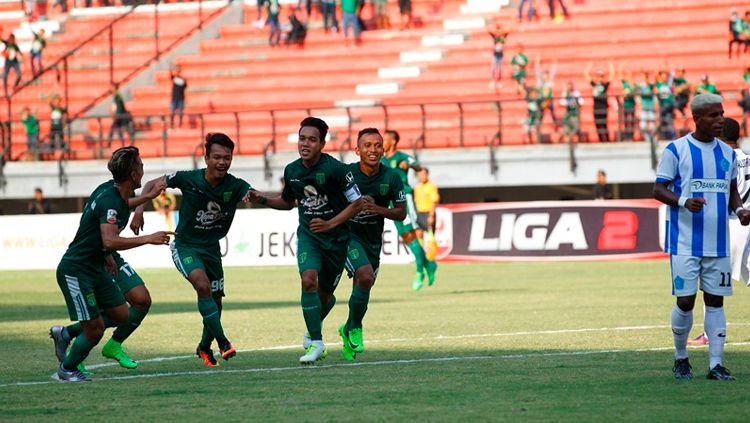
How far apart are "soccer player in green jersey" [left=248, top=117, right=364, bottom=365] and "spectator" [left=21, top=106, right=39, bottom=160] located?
2722 centimetres

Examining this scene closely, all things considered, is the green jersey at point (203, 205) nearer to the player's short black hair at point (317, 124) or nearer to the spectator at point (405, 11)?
the player's short black hair at point (317, 124)

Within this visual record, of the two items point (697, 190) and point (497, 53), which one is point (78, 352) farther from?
point (497, 53)

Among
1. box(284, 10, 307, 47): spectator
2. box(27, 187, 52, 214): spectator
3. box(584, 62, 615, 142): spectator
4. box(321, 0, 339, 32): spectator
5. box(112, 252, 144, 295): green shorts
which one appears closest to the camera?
box(112, 252, 144, 295): green shorts

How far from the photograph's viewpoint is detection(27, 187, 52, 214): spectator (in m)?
36.4

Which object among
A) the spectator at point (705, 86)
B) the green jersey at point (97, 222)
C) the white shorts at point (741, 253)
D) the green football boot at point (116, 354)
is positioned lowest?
the green football boot at point (116, 354)

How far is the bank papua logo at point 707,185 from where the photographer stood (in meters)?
9.97

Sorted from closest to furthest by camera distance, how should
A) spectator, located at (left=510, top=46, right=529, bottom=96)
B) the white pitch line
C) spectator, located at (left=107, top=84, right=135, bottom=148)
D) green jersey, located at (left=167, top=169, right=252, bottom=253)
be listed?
the white pitch line < green jersey, located at (left=167, top=169, right=252, bottom=253) < spectator, located at (left=510, top=46, right=529, bottom=96) < spectator, located at (left=107, top=84, right=135, bottom=148)

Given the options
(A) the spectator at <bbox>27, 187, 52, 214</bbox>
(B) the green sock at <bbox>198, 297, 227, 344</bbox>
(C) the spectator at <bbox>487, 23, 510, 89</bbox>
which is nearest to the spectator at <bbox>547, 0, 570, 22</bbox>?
(C) the spectator at <bbox>487, 23, 510, 89</bbox>

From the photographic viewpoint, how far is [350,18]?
135 ft

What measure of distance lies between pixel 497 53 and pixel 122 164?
89.1 feet

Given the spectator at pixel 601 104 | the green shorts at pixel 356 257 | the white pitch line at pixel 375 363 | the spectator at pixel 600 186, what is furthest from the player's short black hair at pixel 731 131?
the spectator at pixel 601 104

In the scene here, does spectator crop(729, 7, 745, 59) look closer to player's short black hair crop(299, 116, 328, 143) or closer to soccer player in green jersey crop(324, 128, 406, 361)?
soccer player in green jersey crop(324, 128, 406, 361)

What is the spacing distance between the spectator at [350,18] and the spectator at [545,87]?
21.0ft

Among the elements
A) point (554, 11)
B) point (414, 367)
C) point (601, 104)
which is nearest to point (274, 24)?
point (554, 11)
